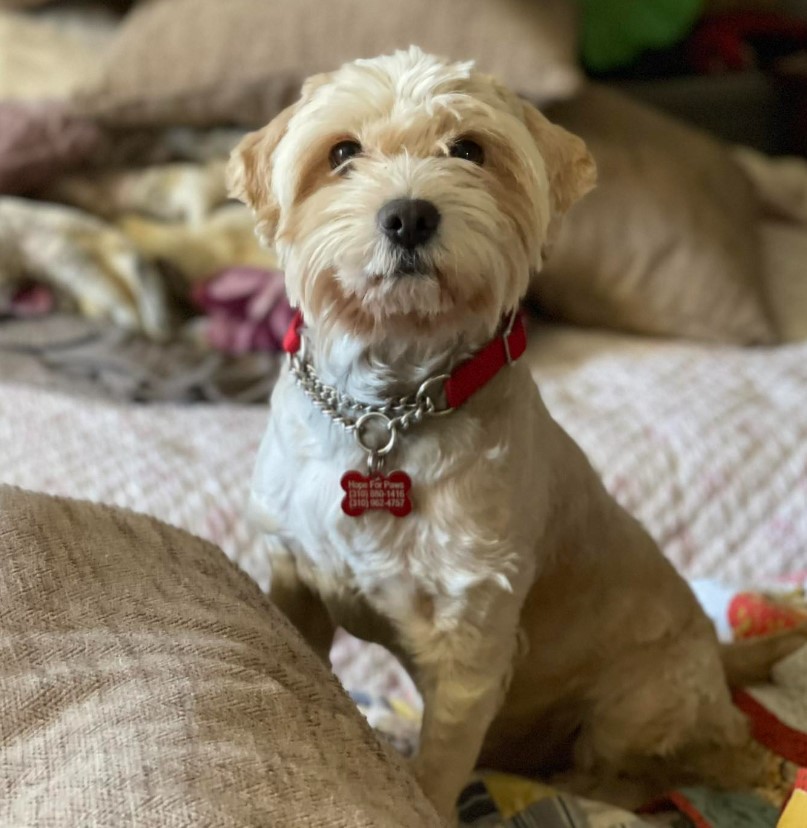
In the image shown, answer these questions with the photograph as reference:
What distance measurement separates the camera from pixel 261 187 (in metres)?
0.95

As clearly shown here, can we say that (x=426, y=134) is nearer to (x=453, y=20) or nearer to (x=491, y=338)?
(x=491, y=338)

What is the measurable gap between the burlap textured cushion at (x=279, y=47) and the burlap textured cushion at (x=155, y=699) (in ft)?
4.08

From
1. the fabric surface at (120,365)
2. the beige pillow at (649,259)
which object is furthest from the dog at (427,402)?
the beige pillow at (649,259)

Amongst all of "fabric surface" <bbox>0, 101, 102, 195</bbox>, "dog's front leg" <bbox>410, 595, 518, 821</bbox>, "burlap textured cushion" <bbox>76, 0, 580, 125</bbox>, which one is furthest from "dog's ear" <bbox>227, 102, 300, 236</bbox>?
"fabric surface" <bbox>0, 101, 102, 195</bbox>

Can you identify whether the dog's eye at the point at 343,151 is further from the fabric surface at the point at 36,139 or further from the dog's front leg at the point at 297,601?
the fabric surface at the point at 36,139

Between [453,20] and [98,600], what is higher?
[453,20]

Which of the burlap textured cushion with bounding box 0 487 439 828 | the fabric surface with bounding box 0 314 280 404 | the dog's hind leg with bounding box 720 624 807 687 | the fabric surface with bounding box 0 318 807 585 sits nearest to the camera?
the burlap textured cushion with bounding box 0 487 439 828

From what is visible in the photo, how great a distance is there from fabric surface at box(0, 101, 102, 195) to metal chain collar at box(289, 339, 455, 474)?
1298 millimetres

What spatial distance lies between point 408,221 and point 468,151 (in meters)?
A: 0.14

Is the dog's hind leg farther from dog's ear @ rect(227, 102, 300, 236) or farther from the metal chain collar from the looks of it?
dog's ear @ rect(227, 102, 300, 236)

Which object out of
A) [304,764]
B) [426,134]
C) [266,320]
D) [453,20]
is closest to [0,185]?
[266,320]

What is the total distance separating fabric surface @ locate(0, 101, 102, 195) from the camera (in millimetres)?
1984

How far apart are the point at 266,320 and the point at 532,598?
3.24 feet

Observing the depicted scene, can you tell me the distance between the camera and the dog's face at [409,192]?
0.83m
